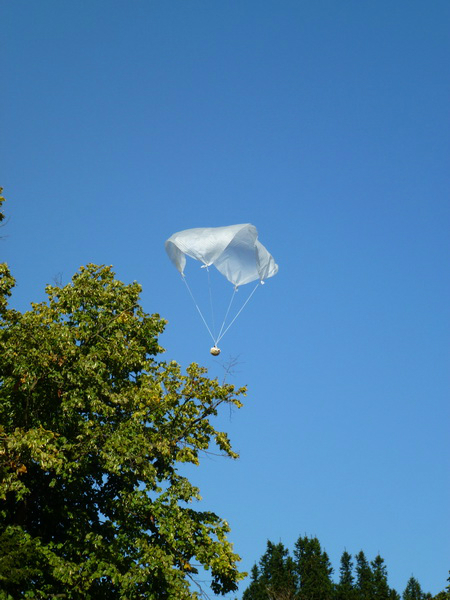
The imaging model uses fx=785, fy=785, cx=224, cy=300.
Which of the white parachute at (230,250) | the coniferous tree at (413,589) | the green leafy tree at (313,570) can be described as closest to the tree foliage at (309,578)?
the green leafy tree at (313,570)

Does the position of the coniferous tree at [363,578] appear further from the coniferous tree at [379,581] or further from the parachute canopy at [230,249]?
the parachute canopy at [230,249]

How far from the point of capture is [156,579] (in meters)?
21.7

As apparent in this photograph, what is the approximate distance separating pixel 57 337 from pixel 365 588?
90.0 metres

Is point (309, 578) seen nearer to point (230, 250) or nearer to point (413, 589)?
point (413, 589)

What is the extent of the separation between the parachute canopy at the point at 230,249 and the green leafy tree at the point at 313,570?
70.5m

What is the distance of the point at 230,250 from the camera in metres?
30.2

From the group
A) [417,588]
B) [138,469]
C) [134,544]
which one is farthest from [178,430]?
[417,588]

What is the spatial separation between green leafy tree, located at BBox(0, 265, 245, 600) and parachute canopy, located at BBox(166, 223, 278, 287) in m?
5.70

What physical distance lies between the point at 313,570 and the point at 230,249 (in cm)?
7809

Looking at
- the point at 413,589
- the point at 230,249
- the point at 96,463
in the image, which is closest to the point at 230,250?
the point at 230,249

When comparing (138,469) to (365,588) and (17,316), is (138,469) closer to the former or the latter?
(17,316)

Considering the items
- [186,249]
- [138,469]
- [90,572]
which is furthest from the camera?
[186,249]

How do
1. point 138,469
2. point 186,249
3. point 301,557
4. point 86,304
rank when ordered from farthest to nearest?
point 301,557, point 186,249, point 86,304, point 138,469

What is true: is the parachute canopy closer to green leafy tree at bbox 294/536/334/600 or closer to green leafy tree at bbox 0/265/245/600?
green leafy tree at bbox 0/265/245/600
